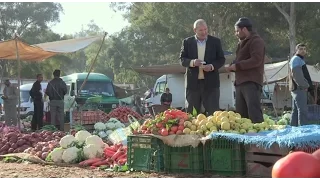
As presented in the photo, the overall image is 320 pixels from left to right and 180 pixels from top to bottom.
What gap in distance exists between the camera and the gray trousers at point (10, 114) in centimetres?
1398

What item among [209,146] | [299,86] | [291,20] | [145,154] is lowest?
[145,154]

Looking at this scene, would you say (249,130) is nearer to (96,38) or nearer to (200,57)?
(200,57)

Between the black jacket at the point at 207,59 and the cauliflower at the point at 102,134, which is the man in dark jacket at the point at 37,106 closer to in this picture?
the cauliflower at the point at 102,134

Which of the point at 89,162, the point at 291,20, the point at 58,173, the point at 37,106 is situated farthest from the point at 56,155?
the point at 291,20

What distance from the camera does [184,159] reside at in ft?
19.4

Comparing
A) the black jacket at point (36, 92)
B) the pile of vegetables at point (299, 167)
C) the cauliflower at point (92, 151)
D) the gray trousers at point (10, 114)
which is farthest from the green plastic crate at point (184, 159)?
the black jacket at point (36, 92)

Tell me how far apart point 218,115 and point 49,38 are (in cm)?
4970

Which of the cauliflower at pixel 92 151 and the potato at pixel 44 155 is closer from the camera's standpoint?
the cauliflower at pixel 92 151

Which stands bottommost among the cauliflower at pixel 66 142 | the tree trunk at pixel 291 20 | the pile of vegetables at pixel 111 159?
the pile of vegetables at pixel 111 159

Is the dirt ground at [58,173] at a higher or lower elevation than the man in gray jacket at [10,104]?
lower

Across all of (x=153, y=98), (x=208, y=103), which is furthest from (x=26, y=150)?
(x=153, y=98)

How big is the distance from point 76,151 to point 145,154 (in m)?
1.79

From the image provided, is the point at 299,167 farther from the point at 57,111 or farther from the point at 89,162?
the point at 57,111

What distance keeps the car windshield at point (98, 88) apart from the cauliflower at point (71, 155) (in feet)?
38.9
